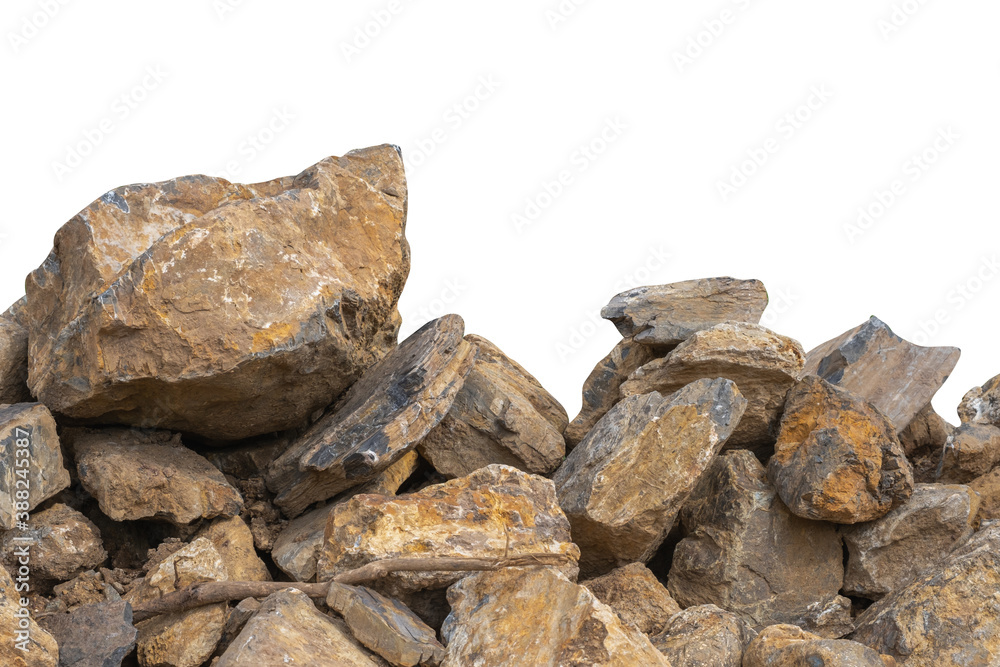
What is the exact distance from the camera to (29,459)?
5.25 meters

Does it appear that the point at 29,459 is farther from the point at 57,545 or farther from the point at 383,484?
the point at 383,484

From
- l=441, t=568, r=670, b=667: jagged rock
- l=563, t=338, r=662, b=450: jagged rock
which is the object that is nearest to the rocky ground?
l=441, t=568, r=670, b=667: jagged rock

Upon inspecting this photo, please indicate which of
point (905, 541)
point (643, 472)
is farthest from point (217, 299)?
point (905, 541)

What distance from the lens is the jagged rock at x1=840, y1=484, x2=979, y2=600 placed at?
231 inches

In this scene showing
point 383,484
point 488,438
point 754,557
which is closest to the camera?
point 754,557

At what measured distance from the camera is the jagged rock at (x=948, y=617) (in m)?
4.91

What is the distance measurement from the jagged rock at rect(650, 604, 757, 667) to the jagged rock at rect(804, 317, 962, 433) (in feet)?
7.79

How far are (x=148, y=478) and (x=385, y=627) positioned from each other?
184cm

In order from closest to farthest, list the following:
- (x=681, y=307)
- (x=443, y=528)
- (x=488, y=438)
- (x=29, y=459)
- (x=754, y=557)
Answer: (x=443, y=528) < (x=29, y=459) < (x=754, y=557) < (x=488, y=438) < (x=681, y=307)

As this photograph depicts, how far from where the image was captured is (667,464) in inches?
226

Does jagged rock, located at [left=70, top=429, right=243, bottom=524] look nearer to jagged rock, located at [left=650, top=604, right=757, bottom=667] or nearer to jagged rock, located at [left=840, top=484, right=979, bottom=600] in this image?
jagged rock, located at [left=650, top=604, right=757, bottom=667]

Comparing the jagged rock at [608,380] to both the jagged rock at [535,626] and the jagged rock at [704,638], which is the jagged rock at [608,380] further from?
the jagged rock at [535,626]

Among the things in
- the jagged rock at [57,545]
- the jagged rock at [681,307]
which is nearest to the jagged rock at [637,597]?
the jagged rock at [681,307]

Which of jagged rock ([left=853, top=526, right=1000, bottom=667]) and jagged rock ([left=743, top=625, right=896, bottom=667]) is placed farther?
jagged rock ([left=853, top=526, right=1000, bottom=667])
